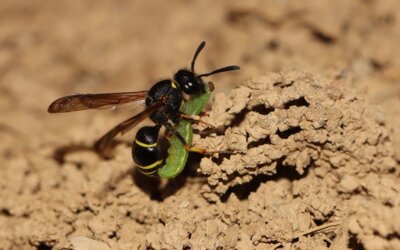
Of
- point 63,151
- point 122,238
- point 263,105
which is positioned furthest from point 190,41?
point 122,238

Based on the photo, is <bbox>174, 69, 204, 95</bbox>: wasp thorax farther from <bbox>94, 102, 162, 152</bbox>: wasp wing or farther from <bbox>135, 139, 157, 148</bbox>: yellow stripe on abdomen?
<bbox>135, 139, 157, 148</bbox>: yellow stripe on abdomen

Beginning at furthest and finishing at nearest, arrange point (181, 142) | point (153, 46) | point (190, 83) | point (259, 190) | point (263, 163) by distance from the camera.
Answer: point (153, 46)
point (190, 83)
point (181, 142)
point (259, 190)
point (263, 163)

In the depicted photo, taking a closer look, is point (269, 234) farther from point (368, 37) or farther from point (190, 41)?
point (190, 41)

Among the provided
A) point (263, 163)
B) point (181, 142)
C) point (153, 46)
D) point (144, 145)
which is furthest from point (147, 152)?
point (153, 46)

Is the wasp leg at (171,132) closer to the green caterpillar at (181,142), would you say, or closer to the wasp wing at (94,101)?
the green caterpillar at (181,142)

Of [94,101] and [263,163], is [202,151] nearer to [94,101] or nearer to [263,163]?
[263,163]

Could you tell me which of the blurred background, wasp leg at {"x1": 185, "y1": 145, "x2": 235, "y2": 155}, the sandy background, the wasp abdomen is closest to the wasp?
the wasp abdomen

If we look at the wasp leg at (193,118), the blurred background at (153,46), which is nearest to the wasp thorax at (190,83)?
the wasp leg at (193,118)
